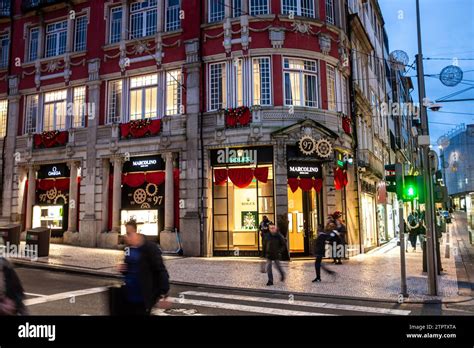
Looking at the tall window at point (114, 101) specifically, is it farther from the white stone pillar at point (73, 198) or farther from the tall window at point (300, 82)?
the tall window at point (300, 82)


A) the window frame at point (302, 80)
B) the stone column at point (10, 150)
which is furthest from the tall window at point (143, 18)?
the stone column at point (10, 150)

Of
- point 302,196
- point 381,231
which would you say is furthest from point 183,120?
point 381,231

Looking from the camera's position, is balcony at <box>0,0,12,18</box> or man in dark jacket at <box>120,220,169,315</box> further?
balcony at <box>0,0,12,18</box>

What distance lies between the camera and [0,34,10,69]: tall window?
2498cm

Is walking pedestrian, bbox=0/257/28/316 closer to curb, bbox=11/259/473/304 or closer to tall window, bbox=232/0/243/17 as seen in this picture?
curb, bbox=11/259/473/304

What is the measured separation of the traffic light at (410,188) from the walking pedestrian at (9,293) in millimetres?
10152

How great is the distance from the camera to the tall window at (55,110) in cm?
2270

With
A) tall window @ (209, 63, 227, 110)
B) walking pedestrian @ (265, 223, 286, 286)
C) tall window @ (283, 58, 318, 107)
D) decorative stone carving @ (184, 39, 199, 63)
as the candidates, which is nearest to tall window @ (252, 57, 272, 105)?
tall window @ (283, 58, 318, 107)

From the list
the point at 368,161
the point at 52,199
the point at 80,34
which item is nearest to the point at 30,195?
the point at 52,199

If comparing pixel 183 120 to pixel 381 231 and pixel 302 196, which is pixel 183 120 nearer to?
pixel 302 196

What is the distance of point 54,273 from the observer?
13.5 meters

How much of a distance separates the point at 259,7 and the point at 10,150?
16412 millimetres

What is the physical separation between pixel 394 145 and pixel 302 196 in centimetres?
2222

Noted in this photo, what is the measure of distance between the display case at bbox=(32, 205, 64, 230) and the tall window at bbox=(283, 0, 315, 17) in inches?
614
